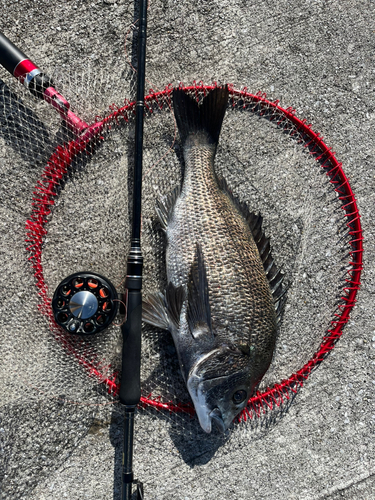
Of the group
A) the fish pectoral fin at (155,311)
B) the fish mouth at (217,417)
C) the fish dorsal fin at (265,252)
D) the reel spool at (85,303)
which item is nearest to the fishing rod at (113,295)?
the reel spool at (85,303)

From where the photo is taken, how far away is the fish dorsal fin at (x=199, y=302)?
1.67m

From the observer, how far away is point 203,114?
1868mm

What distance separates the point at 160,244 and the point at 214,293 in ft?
1.49

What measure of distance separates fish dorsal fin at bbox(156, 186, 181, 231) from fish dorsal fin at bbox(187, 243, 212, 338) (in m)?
0.27

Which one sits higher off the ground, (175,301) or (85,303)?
(85,303)

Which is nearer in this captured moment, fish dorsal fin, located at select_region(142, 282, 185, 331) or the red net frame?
fish dorsal fin, located at select_region(142, 282, 185, 331)

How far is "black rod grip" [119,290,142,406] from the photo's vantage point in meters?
1.67

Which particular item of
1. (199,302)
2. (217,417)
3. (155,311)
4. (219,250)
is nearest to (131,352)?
(155,311)

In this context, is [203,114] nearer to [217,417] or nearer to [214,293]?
[214,293]

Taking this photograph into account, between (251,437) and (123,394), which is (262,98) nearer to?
(123,394)

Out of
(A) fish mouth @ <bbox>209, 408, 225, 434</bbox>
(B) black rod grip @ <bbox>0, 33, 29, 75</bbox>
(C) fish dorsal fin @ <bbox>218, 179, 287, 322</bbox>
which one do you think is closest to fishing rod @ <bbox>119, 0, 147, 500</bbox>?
(A) fish mouth @ <bbox>209, 408, 225, 434</bbox>

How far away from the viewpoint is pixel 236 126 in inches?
81.2

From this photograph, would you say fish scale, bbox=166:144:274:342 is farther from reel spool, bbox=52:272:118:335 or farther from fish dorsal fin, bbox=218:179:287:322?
reel spool, bbox=52:272:118:335

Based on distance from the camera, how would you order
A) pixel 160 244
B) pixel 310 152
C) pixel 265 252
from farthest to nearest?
pixel 310 152
pixel 160 244
pixel 265 252
